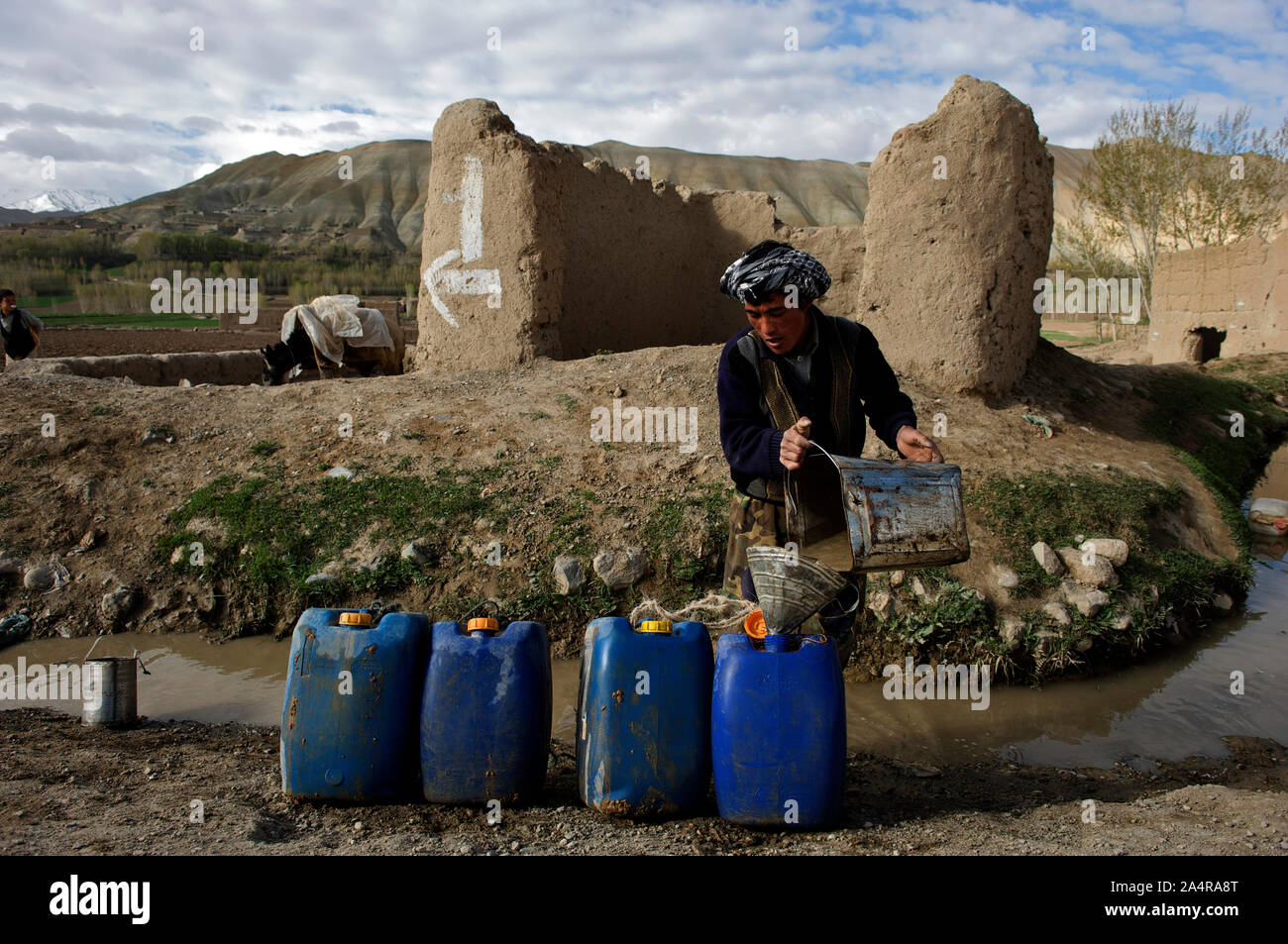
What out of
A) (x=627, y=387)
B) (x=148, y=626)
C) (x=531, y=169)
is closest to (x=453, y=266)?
(x=531, y=169)

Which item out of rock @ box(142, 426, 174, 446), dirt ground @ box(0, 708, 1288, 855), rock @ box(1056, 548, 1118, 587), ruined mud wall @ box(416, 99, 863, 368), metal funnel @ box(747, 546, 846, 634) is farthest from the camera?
ruined mud wall @ box(416, 99, 863, 368)

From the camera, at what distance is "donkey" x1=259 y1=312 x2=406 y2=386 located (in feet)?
29.6

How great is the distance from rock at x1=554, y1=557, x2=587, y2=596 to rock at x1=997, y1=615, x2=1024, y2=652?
7.74 feet

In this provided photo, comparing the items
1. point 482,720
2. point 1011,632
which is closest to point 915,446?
point 482,720

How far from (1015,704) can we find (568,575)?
2.51 m

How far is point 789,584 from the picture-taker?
2627 mm

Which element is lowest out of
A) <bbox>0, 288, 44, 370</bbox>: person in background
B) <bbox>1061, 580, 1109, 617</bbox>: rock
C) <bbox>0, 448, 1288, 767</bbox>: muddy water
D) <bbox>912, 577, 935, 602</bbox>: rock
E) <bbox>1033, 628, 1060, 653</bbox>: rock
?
<bbox>0, 448, 1288, 767</bbox>: muddy water

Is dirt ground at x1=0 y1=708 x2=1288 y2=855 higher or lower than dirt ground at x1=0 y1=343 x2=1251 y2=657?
above

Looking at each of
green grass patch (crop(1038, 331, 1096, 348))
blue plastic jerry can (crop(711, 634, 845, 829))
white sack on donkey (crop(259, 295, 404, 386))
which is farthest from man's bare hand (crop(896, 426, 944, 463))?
green grass patch (crop(1038, 331, 1096, 348))

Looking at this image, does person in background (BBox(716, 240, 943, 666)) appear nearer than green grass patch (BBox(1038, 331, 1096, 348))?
Yes

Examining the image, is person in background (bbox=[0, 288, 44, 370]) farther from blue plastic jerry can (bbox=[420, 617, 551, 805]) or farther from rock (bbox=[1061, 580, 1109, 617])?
rock (bbox=[1061, 580, 1109, 617])

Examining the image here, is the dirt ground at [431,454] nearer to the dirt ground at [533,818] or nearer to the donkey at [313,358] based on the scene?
the donkey at [313,358]
